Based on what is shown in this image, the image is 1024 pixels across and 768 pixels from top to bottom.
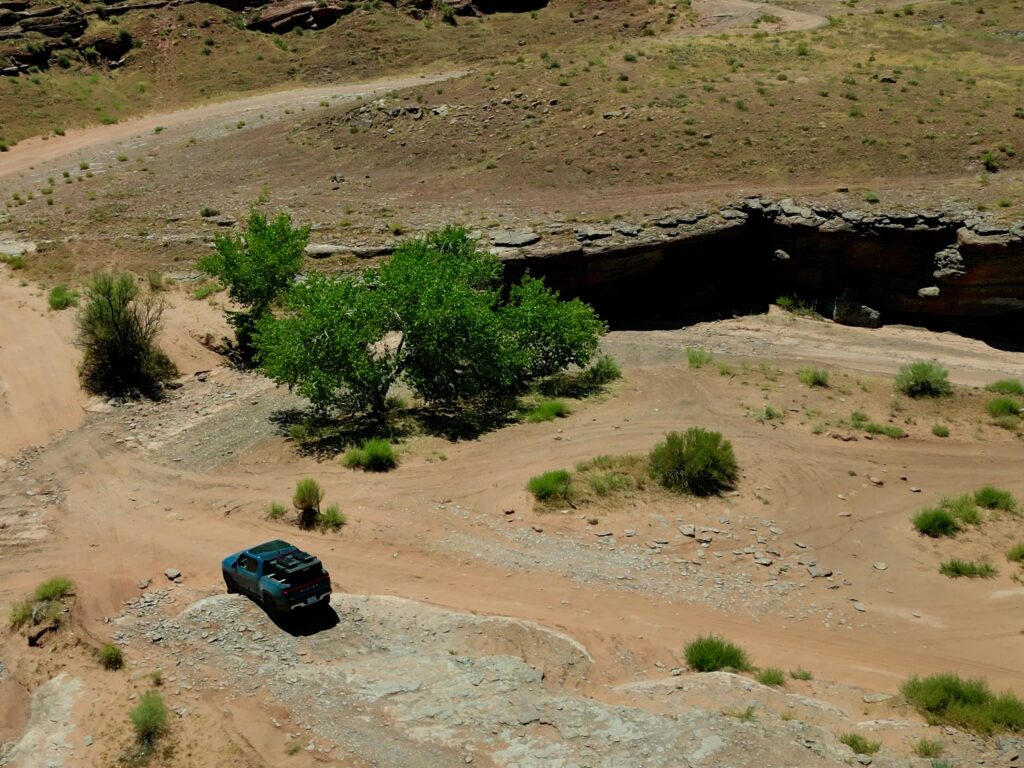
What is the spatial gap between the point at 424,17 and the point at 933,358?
42539mm

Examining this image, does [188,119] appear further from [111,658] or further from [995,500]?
[995,500]

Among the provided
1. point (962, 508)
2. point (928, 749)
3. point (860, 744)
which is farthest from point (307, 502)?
point (962, 508)

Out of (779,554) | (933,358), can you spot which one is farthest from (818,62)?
(779,554)

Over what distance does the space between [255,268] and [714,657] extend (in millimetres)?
19054

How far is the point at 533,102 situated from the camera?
145ft

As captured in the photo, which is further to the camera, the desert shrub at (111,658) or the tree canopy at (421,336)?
the tree canopy at (421,336)

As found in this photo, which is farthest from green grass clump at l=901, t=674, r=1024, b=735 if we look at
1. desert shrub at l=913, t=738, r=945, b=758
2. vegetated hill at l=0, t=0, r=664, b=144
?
vegetated hill at l=0, t=0, r=664, b=144

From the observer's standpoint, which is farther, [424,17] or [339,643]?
Result: [424,17]

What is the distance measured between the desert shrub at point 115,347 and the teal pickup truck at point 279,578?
11818mm

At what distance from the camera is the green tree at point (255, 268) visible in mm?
28953

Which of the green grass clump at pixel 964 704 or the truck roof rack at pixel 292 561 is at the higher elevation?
the truck roof rack at pixel 292 561

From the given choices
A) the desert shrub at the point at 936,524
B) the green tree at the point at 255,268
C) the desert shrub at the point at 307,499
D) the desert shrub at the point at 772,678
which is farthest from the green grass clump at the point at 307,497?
the desert shrub at the point at 936,524

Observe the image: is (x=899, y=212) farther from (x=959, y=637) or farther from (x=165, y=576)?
(x=165, y=576)

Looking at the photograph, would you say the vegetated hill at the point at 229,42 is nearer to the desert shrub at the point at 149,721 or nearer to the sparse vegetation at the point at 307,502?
the sparse vegetation at the point at 307,502
